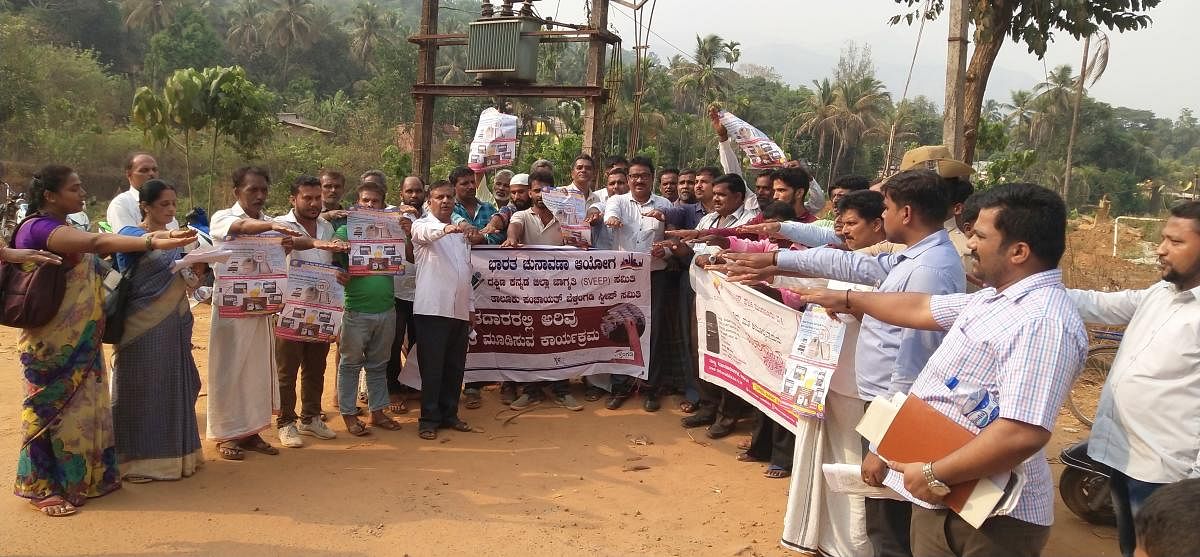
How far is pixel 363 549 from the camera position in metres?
3.91

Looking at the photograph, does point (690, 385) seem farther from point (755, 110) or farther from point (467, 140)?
point (755, 110)

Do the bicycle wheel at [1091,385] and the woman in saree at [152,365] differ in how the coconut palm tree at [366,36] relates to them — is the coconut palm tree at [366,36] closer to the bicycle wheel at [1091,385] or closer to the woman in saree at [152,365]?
the bicycle wheel at [1091,385]

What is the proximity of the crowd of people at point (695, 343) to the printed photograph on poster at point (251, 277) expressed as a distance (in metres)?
0.11

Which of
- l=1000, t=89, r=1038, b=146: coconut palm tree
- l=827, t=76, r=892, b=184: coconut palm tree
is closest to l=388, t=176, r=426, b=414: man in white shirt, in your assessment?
l=827, t=76, r=892, b=184: coconut palm tree

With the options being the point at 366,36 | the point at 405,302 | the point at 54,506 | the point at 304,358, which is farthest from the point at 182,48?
the point at 54,506

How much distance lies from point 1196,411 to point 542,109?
42626mm

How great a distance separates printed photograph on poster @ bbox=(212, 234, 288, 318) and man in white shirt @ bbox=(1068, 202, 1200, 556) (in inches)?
179

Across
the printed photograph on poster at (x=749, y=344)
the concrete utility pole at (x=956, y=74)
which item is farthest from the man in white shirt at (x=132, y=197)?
the concrete utility pole at (x=956, y=74)

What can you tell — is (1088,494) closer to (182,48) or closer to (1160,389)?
(1160,389)

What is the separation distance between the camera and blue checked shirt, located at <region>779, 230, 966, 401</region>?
9.89 feet

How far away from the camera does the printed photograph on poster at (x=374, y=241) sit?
5.43 meters

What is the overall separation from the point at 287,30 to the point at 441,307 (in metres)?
58.5

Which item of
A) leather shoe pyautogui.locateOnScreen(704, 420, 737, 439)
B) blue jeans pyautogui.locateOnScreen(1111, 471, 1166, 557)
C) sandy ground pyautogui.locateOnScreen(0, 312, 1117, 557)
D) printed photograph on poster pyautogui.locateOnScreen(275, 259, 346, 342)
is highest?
printed photograph on poster pyautogui.locateOnScreen(275, 259, 346, 342)

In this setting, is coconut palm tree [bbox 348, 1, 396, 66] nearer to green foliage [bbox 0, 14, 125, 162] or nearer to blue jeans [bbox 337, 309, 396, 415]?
green foliage [bbox 0, 14, 125, 162]
